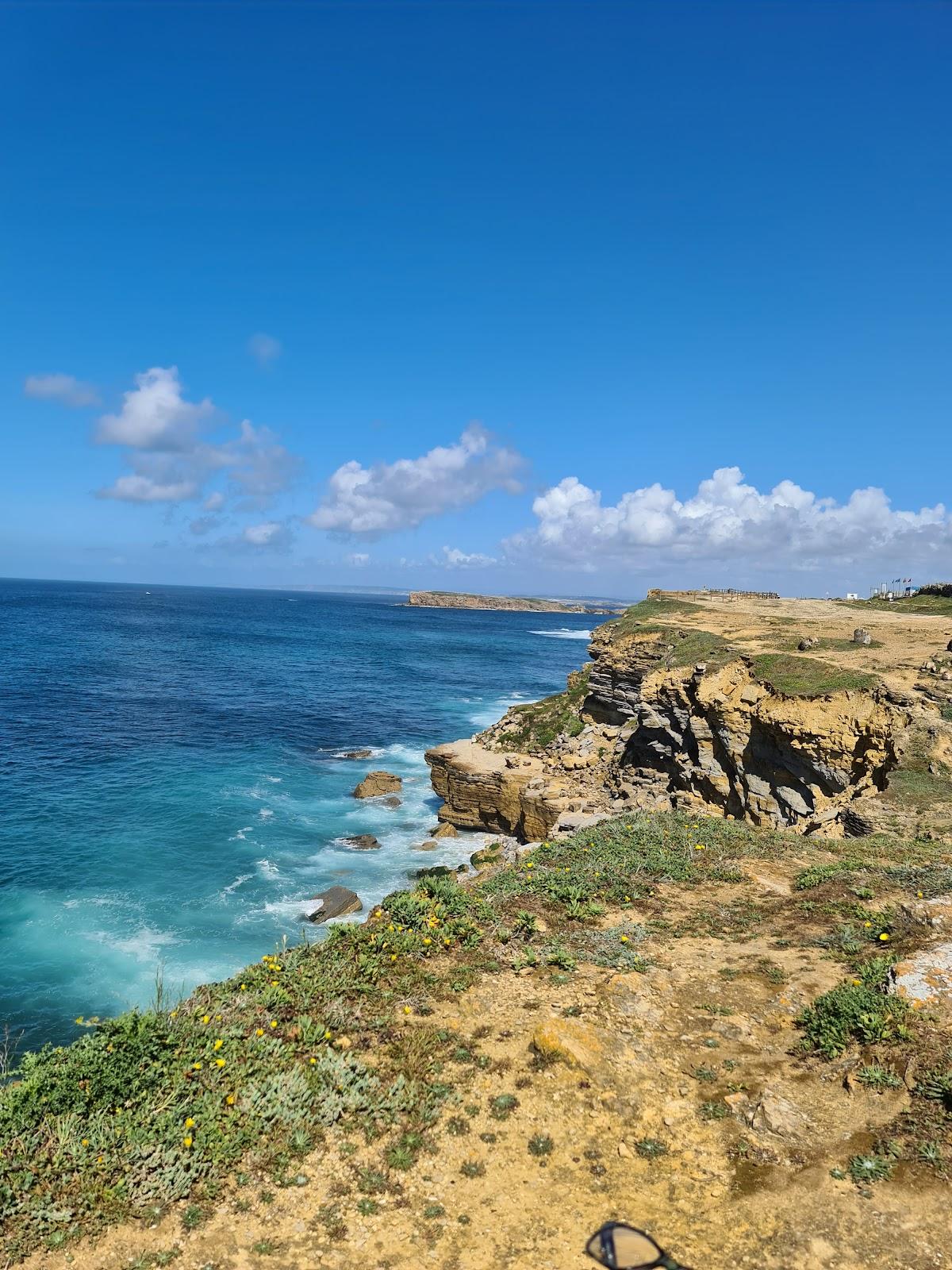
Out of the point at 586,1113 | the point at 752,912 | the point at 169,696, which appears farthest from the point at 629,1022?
the point at 169,696

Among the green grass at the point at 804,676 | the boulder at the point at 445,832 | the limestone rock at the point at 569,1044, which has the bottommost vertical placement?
the boulder at the point at 445,832

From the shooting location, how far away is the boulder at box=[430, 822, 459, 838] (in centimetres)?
3469

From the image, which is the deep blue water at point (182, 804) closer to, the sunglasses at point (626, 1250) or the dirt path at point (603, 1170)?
the dirt path at point (603, 1170)

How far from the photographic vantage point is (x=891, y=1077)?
784 centimetres

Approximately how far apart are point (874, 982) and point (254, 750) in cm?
4216

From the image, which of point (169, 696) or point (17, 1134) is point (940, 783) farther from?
point (169, 696)

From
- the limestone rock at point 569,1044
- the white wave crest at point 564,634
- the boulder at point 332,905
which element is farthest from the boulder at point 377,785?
the white wave crest at point 564,634

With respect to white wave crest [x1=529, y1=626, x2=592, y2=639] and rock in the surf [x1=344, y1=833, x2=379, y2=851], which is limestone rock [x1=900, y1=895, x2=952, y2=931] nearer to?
rock in the surf [x1=344, y1=833, x2=379, y2=851]

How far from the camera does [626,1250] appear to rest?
6348 mm

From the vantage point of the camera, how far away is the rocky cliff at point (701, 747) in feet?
65.9

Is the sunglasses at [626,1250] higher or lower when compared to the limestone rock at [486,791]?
higher

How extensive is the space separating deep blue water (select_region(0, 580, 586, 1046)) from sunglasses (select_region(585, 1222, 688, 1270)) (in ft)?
60.7

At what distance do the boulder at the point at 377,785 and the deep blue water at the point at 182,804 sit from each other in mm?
850

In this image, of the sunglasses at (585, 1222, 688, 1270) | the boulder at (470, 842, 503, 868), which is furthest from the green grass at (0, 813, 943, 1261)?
the boulder at (470, 842, 503, 868)
